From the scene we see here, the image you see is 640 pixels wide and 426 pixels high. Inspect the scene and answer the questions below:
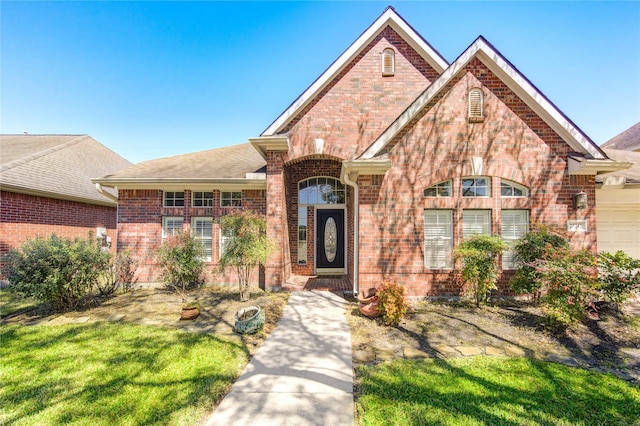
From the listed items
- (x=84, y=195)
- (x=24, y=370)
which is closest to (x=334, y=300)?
(x=24, y=370)

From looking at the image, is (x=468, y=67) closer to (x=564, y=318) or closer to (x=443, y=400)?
(x=564, y=318)

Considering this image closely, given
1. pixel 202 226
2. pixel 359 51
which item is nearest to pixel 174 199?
pixel 202 226

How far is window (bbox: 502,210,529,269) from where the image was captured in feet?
25.0

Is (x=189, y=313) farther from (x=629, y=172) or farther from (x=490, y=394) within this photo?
(x=629, y=172)

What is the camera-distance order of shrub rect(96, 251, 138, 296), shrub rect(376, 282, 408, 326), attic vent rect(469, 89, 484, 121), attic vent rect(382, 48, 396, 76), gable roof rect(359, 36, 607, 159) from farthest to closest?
attic vent rect(382, 48, 396, 76) < shrub rect(96, 251, 138, 296) < attic vent rect(469, 89, 484, 121) < gable roof rect(359, 36, 607, 159) < shrub rect(376, 282, 408, 326)

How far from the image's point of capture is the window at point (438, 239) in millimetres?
7633

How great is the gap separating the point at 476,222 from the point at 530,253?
143 centimetres

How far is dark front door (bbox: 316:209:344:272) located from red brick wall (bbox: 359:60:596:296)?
3601 millimetres

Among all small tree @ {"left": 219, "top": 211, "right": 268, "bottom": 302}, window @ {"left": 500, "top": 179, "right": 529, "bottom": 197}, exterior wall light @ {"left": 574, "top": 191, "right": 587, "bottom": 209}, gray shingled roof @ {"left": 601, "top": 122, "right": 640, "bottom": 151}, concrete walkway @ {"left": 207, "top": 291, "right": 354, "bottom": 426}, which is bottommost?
concrete walkway @ {"left": 207, "top": 291, "right": 354, "bottom": 426}

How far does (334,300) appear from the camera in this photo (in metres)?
7.88

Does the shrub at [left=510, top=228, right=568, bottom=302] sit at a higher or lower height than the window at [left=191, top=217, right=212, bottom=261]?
lower

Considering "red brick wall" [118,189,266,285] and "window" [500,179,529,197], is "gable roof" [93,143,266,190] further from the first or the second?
"window" [500,179,529,197]

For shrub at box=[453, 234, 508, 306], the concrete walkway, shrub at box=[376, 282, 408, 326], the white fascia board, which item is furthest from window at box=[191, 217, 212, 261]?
shrub at box=[453, 234, 508, 306]

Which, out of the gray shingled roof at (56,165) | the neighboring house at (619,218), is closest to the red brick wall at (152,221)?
the gray shingled roof at (56,165)
